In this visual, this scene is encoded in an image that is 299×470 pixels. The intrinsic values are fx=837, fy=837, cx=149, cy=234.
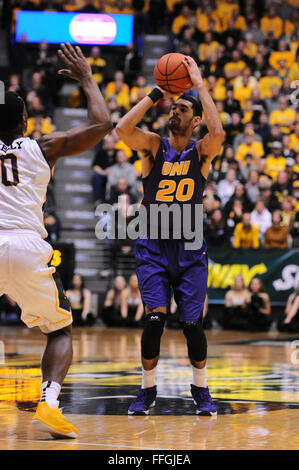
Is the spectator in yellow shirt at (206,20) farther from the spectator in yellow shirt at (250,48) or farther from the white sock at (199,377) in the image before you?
the white sock at (199,377)

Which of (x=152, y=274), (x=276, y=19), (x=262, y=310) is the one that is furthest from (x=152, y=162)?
(x=276, y=19)

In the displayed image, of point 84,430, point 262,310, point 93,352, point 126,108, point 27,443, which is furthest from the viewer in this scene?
point 126,108

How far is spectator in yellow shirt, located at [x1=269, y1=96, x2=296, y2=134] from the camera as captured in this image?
1906 centimetres

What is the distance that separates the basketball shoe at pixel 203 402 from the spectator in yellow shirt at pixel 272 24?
1757 centimetres

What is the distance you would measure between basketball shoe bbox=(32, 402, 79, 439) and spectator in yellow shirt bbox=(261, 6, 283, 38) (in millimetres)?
18943

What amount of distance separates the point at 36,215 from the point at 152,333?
5.13 ft

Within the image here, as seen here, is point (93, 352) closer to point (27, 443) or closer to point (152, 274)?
point (152, 274)

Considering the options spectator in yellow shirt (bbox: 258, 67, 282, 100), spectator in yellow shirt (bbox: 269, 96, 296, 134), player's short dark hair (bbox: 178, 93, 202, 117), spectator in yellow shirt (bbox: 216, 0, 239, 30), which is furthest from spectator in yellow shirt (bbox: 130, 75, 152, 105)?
player's short dark hair (bbox: 178, 93, 202, 117)

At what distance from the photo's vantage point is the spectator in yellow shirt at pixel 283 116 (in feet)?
62.5

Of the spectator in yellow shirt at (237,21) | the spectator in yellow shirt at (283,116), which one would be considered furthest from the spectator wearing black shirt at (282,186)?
the spectator in yellow shirt at (237,21)

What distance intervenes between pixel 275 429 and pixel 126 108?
14514 millimetres

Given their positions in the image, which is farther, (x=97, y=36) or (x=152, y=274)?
(x=97, y=36)

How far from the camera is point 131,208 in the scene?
1605 centimetres

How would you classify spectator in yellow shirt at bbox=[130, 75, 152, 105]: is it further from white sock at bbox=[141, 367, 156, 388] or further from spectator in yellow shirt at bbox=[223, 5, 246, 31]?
white sock at bbox=[141, 367, 156, 388]
